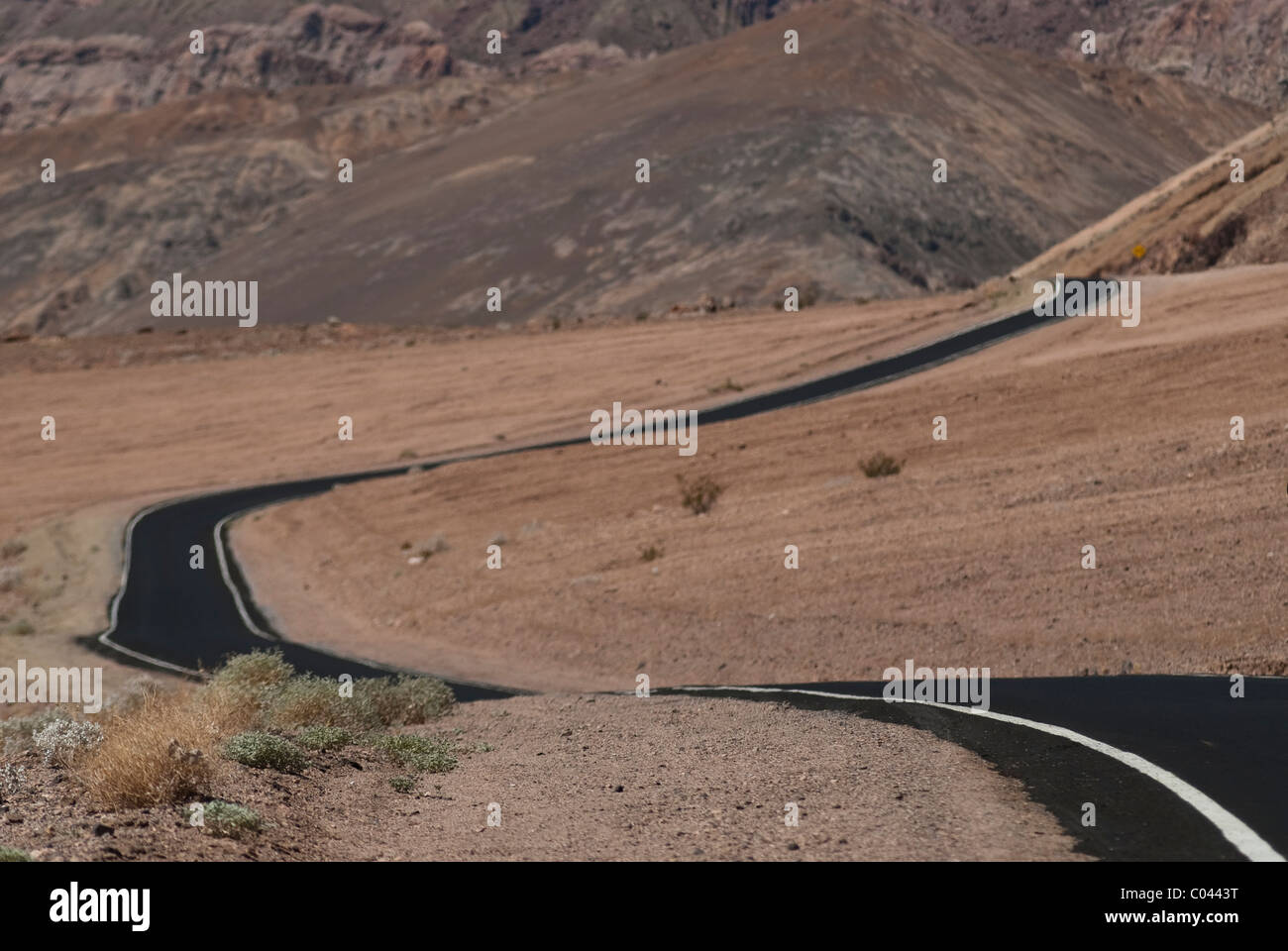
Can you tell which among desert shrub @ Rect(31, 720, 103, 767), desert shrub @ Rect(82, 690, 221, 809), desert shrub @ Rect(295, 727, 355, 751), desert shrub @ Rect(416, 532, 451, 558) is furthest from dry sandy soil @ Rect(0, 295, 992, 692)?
desert shrub @ Rect(82, 690, 221, 809)

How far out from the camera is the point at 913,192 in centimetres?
10250

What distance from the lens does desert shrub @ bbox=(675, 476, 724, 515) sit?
109 ft

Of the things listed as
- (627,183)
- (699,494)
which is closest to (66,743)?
(699,494)

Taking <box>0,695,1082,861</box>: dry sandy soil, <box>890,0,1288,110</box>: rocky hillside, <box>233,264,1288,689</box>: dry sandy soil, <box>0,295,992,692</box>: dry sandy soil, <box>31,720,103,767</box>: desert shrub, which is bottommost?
<box>0,695,1082,861</box>: dry sandy soil

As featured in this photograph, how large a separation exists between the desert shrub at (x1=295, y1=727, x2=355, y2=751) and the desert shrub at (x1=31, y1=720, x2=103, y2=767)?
1.57 m

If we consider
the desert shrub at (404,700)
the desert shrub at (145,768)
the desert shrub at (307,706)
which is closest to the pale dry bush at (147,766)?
the desert shrub at (145,768)

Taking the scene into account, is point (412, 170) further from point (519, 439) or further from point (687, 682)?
point (687, 682)

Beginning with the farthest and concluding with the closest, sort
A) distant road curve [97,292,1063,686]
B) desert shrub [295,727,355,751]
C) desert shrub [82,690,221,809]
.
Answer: distant road curve [97,292,1063,686], desert shrub [295,727,355,751], desert shrub [82,690,221,809]

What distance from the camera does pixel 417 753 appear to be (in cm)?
1233

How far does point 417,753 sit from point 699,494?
71.4 feet

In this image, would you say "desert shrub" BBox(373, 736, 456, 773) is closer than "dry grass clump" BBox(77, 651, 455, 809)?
No

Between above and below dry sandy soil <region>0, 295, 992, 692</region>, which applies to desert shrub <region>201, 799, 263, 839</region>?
below

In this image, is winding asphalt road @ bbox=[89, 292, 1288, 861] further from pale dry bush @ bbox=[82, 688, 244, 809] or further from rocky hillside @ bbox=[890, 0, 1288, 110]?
rocky hillside @ bbox=[890, 0, 1288, 110]

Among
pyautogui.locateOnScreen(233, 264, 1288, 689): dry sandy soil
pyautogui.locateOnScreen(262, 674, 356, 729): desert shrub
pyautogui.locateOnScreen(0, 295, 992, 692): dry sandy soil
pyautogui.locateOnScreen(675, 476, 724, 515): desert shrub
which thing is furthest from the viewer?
pyautogui.locateOnScreen(0, 295, 992, 692): dry sandy soil
